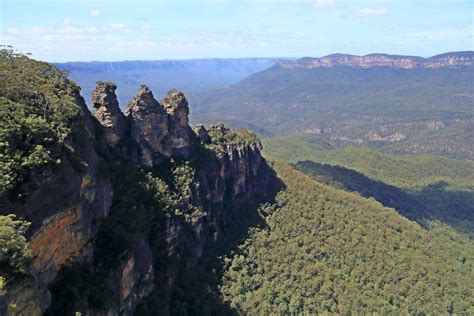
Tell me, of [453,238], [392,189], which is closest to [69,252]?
[453,238]

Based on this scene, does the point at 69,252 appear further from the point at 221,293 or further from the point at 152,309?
the point at 221,293

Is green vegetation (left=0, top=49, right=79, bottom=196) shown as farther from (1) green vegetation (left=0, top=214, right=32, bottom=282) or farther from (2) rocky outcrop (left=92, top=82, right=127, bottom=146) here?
(2) rocky outcrop (left=92, top=82, right=127, bottom=146)

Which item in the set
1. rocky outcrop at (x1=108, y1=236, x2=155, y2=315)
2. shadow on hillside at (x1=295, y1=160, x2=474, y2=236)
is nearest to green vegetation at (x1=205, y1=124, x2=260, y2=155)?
rocky outcrop at (x1=108, y1=236, x2=155, y2=315)

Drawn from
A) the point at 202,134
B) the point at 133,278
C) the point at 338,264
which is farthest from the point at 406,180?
the point at 133,278

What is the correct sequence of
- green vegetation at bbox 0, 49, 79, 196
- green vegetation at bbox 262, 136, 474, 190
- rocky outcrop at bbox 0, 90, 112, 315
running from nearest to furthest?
rocky outcrop at bbox 0, 90, 112, 315 < green vegetation at bbox 0, 49, 79, 196 < green vegetation at bbox 262, 136, 474, 190

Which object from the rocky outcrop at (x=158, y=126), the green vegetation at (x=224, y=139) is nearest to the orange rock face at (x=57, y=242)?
the rocky outcrop at (x=158, y=126)

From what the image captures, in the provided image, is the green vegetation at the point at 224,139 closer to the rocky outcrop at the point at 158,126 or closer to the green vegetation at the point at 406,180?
the rocky outcrop at the point at 158,126
